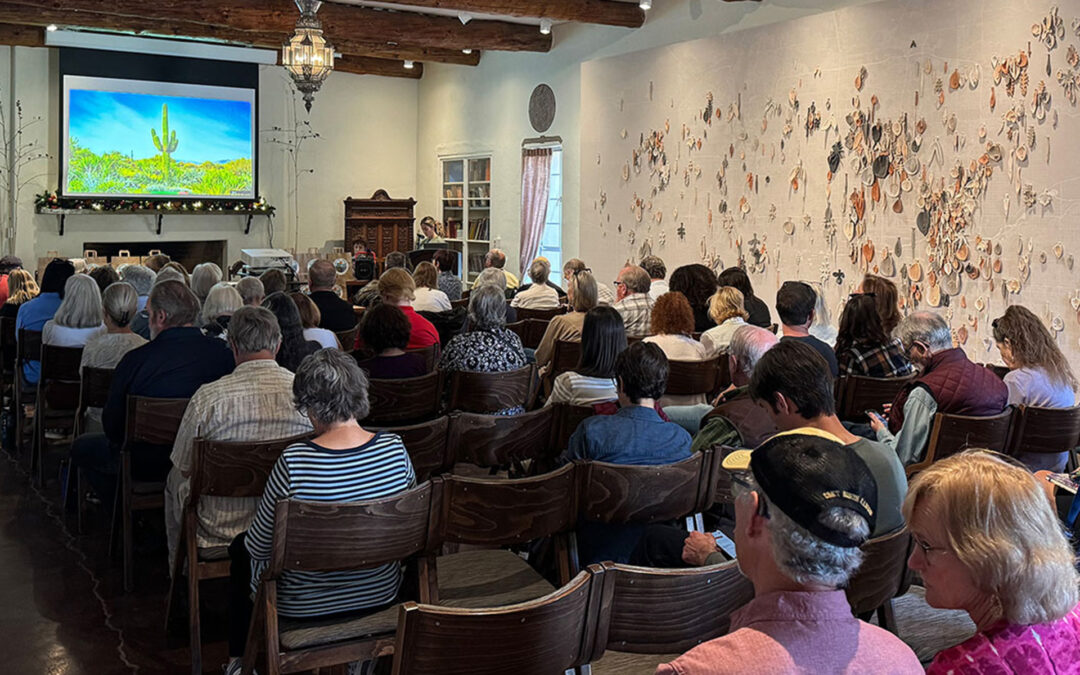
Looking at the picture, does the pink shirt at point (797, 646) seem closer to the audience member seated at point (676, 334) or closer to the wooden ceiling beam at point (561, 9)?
the audience member seated at point (676, 334)

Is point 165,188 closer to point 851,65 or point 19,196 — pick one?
point 19,196

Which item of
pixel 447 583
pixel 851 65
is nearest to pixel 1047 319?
pixel 851 65

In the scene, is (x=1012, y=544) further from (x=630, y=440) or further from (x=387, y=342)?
(x=387, y=342)

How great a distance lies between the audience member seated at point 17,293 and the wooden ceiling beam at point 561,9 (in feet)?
13.8

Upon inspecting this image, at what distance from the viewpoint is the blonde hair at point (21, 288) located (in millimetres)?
6992

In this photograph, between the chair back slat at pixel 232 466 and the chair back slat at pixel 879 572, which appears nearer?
the chair back slat at pixel 879 572

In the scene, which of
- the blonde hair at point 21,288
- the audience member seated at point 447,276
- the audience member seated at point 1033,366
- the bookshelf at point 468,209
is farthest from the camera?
the bookshelf at point 468,209

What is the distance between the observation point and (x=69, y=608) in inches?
154

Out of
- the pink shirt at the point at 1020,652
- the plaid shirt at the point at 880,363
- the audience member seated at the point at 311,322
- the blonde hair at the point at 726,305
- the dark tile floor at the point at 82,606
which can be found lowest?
the dark tile floor at the point at 82,606

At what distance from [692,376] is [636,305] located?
1820 mm

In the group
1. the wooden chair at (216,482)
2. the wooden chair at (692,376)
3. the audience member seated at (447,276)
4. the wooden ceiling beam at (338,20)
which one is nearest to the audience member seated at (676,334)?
the wooden chair at (692,376)

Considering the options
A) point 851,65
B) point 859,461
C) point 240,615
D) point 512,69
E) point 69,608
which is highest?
point 512,69

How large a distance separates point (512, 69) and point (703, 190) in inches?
187

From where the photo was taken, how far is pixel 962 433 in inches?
156
